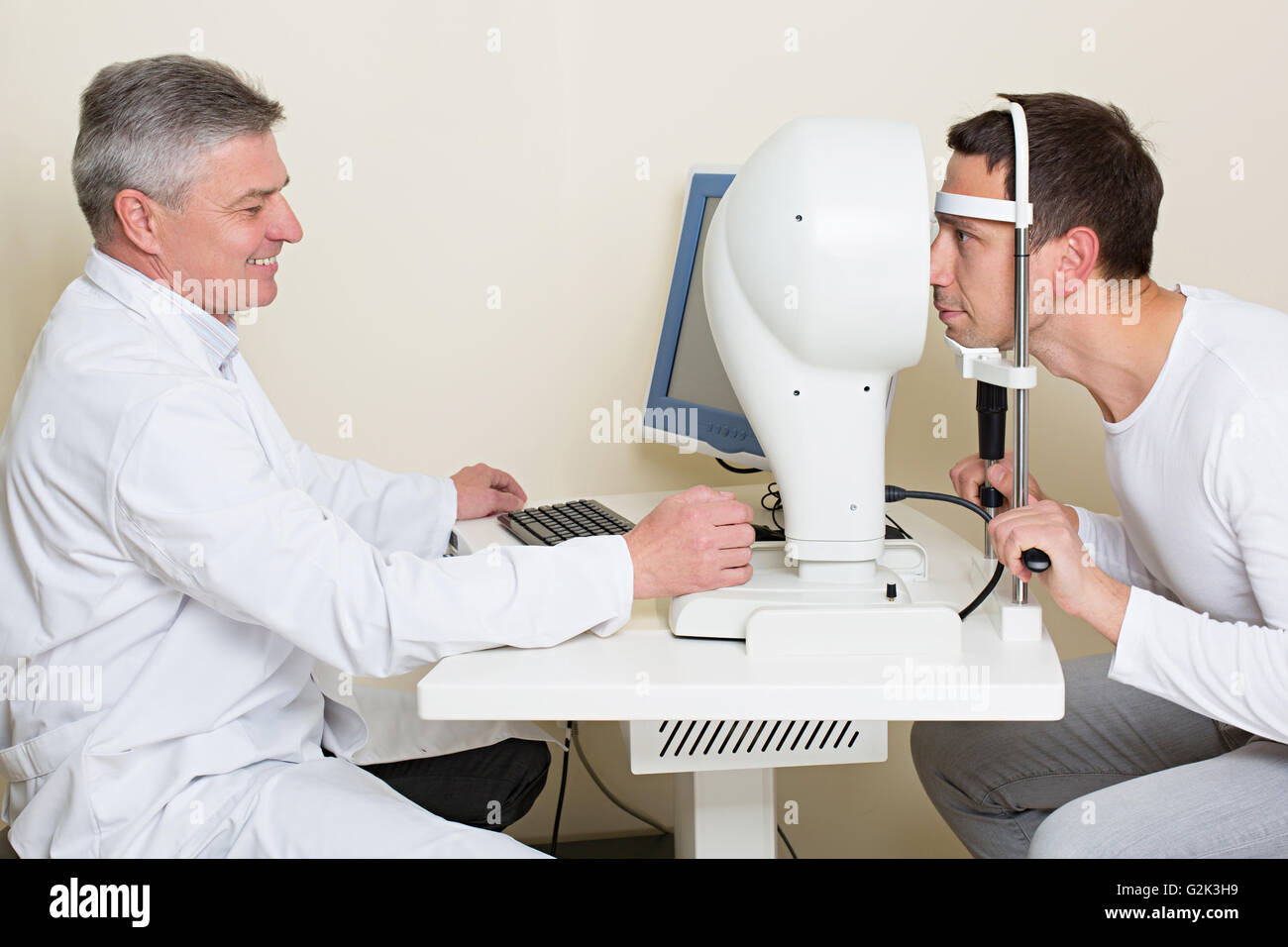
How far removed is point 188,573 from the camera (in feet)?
3.64

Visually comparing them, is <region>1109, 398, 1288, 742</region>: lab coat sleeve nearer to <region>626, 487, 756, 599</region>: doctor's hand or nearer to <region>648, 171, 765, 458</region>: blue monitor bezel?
<region>626, 487, 756, 599</region>: doctor's hand

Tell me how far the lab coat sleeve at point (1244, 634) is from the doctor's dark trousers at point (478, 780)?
74 centimetres

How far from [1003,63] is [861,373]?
40.1 inches

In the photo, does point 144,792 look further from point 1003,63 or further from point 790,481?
point 1003,63

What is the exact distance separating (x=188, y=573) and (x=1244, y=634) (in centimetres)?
104

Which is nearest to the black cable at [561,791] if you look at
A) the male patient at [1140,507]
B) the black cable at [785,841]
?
the black cable at [785,841]

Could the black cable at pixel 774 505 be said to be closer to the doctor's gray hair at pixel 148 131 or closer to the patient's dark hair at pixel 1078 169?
the patient's dark hair at pixel 1078 169

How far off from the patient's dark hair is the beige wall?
641 millimetres

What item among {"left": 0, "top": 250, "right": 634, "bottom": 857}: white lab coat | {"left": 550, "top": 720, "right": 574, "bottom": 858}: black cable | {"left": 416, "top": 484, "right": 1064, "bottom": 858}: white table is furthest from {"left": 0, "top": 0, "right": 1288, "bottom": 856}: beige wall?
{"left": 416, "top": 484, "right": 1064, "bottom": 858}: white table

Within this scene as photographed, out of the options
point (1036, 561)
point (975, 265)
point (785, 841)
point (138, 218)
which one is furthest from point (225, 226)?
point (785, 841)

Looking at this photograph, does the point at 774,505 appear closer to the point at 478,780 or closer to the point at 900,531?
the point at 900,531

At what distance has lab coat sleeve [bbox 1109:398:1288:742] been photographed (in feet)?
3.69
